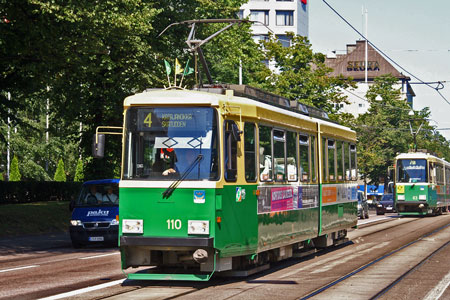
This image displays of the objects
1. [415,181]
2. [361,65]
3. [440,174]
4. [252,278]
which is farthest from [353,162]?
[361,65]

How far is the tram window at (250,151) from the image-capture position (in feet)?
43.7

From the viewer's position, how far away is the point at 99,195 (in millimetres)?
22766

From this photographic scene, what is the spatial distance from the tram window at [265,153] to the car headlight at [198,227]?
6.64ft

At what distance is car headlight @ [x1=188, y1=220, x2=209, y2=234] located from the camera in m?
12.2

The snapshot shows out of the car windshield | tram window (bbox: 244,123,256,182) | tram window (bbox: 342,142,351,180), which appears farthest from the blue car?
tram window (bbox: 244,123,256,182)

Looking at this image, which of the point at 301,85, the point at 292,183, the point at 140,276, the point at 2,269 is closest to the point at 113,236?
the point at 2,269

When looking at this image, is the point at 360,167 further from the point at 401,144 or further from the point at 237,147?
the point at 237,147

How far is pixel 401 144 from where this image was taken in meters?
78.0

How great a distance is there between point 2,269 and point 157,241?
17.4 ft

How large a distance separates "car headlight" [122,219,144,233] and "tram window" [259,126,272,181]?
2448mm

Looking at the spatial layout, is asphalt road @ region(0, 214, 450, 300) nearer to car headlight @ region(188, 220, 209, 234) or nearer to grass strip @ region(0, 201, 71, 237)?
car headlight @ region(188, 220, 209, 234)

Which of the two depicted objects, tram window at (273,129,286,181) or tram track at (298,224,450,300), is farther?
tram window at (273,129,286,181)

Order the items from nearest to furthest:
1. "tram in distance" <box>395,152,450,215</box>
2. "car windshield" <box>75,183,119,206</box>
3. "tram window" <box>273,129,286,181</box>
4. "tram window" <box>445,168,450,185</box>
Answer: "tram window" <box>273,129,286,181</box> < "car windshield" <box>75,183,119,206</box> < "tram in distance" <box>395,152,450,215</box> < "tram window" <box>445,168,450,185</box>

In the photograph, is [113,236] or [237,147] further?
[113,236]
